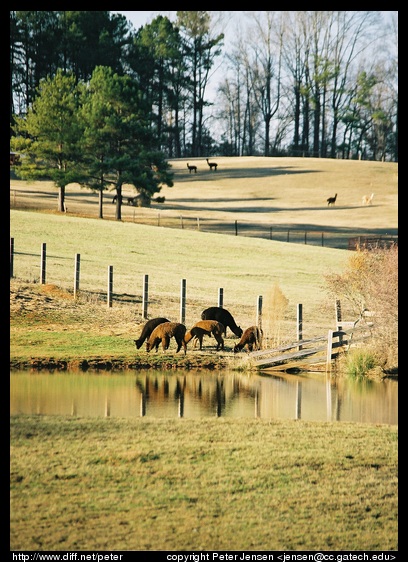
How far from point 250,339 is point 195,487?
1281cm

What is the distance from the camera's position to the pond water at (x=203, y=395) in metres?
15.1

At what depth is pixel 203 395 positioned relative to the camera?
56.3ft

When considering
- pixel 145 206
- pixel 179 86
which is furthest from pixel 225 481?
pixel 179 86

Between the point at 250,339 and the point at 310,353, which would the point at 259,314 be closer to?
the point at 250,339

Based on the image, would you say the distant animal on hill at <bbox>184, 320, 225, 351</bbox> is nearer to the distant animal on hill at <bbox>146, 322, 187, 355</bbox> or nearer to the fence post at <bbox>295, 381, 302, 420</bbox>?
the distant animal on hill at <bbox>146, 322, 187, 355</bbox>

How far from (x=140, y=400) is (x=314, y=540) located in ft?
25.8

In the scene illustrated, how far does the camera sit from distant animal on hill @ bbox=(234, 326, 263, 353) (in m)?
22.6

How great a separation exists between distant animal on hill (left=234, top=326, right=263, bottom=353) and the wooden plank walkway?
0.66 meters

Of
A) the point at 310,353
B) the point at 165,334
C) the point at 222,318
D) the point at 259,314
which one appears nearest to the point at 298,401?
the point at 310,353

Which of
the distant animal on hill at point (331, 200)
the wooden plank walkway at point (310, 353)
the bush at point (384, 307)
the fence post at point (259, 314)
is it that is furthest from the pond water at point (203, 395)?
the distant animal on hill at point (331, 200)

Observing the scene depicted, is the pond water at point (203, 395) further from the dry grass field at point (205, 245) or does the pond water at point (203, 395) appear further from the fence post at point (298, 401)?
the dry grass field at point (205, 245)

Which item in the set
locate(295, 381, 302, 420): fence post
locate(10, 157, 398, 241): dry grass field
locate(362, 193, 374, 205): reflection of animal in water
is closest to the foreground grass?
locate(295, 381, 302, 420): fence post

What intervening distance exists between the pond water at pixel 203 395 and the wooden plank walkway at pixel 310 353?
80cm

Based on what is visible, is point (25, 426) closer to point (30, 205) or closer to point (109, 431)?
point (109, 431)
